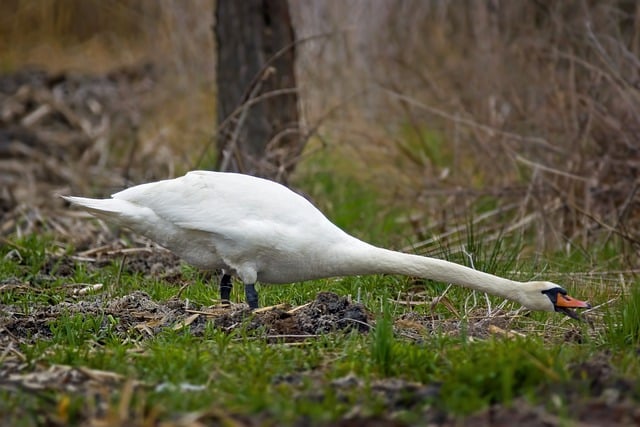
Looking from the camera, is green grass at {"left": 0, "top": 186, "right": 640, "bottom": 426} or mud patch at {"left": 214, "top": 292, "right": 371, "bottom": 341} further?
mud patch at {"left": 214, "top": 292, "right": 371, "bottom": 341}

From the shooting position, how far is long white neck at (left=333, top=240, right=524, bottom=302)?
5.46 m

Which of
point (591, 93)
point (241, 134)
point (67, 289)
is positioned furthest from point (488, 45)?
point (67, 289)

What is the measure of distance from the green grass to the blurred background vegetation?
213 cm

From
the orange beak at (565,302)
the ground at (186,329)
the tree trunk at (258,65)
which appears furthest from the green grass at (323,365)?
the tree trunk at (258,65)

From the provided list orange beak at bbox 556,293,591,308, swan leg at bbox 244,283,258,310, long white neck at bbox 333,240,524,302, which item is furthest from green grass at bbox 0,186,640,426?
swan leg at bbox 244,283,258,310

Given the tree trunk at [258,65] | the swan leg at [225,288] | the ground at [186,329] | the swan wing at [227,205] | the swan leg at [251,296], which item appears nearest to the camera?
the ground at [186,329]

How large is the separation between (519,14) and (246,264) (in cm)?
578

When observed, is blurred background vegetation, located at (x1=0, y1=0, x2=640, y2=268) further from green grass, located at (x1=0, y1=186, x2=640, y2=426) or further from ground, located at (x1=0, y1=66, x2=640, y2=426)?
green grass, located at (x1=0, y1=186, x2=640, y2=426)

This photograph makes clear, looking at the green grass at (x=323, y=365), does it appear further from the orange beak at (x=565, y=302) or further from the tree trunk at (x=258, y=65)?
the tree trunk at (x=258, y=65)

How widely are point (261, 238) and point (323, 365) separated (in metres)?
0.99

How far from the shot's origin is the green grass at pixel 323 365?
393 centimetres

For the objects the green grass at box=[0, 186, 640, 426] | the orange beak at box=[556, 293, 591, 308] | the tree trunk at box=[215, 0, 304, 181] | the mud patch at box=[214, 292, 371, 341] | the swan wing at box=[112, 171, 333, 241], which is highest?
the tree trunk at box=[215, 0, 304, 181]

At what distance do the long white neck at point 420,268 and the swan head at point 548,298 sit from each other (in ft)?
0.19

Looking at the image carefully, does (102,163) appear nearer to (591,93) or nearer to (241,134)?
(241,134)
